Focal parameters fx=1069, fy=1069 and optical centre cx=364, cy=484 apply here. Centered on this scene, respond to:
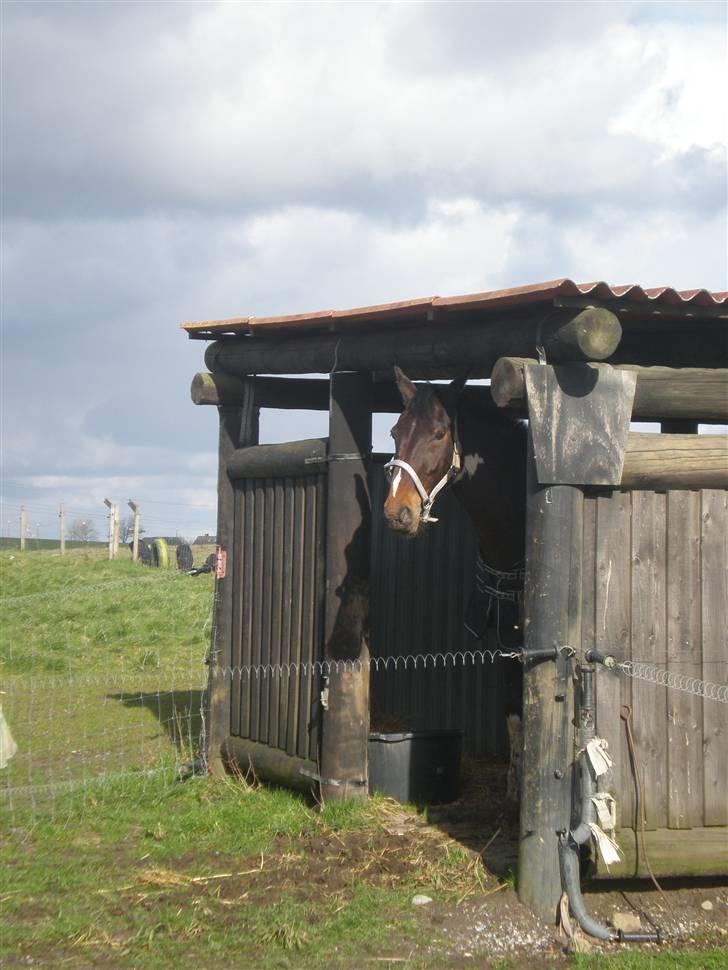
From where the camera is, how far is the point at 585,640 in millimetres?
5652

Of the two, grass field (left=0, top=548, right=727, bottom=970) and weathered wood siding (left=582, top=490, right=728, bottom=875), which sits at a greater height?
weathered wood siding (left=582, top=490, right=728, bottom=875)

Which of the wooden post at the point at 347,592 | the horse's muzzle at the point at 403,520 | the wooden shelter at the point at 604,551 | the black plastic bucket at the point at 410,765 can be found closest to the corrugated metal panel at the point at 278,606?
the wooden post at the point at 347,592

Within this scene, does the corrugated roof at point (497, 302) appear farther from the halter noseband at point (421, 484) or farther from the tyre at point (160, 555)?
the tyre at point (160, 555)

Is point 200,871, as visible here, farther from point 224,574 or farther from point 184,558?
point 184,558

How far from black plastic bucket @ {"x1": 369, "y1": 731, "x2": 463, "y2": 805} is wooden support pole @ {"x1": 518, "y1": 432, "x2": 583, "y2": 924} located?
1851 millimetres

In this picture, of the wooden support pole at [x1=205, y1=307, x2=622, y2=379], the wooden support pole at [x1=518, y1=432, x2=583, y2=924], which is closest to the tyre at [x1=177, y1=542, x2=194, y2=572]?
the wooden support pole at [x1=205, y1=307, x2=622, y2=379]

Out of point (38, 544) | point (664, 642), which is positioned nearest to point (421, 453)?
point (664, 642)

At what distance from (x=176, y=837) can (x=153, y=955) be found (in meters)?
1.78

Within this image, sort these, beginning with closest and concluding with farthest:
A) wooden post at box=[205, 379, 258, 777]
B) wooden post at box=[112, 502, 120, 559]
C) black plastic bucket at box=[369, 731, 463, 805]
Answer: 1. black plastic bucket at box=[369, 731, 463, 805]
2. wooden post at box=[205, 379, 258, 777]
3. wooden post at box=[112, 502, 120, 559]

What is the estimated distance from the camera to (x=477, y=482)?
664 centimetres

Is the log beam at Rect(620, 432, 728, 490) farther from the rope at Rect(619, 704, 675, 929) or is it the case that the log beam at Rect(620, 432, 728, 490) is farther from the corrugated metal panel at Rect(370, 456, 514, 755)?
the corrugated metal panel at Rect(370, 456, 514, 755)

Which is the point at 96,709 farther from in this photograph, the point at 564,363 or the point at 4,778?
the point at 564,363

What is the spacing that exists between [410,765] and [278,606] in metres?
1.53

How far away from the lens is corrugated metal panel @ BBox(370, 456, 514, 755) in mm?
8805
